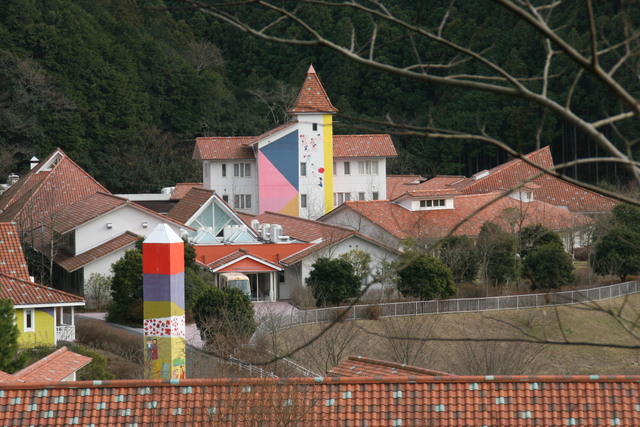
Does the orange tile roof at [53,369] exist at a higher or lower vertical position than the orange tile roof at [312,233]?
lower

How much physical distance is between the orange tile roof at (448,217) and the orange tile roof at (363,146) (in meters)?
7.08

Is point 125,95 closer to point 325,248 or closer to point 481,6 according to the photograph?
point 481,6

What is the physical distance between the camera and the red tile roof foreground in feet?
33.1

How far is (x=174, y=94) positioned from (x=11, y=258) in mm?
29998

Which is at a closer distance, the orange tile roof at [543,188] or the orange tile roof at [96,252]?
the orange tile roof at [96,252]

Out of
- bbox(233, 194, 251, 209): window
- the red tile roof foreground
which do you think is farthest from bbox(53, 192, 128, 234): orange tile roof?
the red tile roof foreground

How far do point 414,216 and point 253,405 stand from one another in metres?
20.4

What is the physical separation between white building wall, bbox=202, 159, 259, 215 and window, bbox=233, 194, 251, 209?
101 millimetres

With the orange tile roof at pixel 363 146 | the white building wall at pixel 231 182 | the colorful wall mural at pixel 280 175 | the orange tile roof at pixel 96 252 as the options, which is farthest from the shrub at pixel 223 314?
the orange tile roof at pixel 363 146

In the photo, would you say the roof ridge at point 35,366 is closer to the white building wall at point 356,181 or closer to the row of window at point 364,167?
the white building wall at point 356,181

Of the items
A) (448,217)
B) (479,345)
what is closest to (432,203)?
(448,217)

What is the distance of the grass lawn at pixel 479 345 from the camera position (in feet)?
57.3

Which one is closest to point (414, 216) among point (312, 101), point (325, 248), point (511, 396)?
point (325, 248)

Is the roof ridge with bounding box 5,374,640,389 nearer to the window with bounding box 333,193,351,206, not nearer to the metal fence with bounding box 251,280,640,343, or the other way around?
the metal fence with bounding box 251,280,640,343
